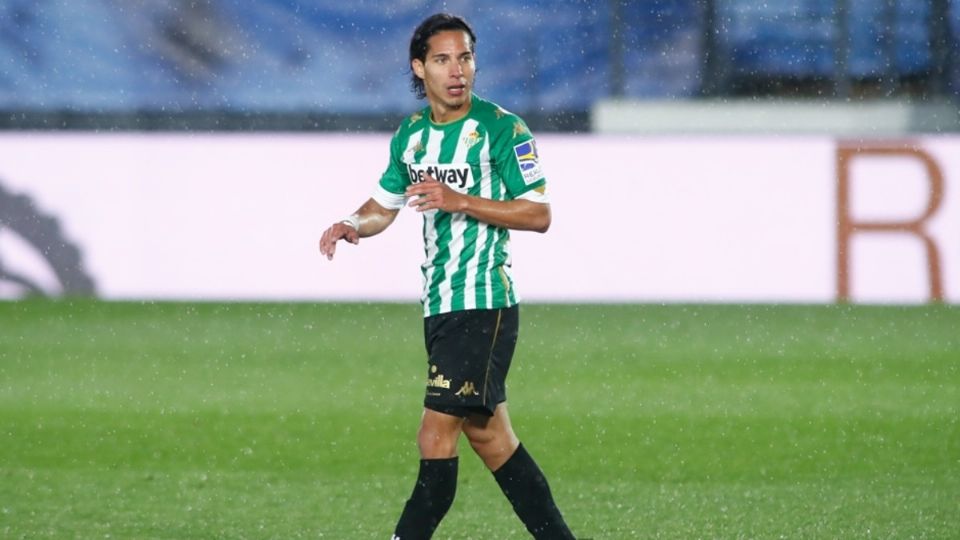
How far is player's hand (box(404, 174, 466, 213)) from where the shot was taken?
151 inches

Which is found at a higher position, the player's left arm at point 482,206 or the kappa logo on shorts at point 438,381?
the player's left arm at point 482,206

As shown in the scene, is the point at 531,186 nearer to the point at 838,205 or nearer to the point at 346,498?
the point at 346,498

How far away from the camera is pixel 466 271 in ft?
13.3

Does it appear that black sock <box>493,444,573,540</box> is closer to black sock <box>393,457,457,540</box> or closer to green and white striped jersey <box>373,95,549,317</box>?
black sock <box>393,457,457,540</box>

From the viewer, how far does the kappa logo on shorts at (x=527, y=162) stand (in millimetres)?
4020

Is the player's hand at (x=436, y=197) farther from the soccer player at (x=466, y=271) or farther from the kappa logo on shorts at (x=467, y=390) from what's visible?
the kappa logo on shorts at (x=467, y=390)

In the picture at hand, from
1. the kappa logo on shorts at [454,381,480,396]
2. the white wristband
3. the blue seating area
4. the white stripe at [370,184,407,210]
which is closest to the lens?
the kappa logo on shorts at [454,381,480,396]

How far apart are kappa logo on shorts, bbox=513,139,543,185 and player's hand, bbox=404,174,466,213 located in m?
0.22

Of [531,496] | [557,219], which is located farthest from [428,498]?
[557,219]

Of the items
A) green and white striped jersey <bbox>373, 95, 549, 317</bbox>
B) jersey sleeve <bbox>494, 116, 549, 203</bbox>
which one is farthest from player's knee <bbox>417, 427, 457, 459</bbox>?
jersey sleeve <bbox>494, 116, 549, 203</bbox>

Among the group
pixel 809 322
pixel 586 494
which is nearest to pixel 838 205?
pixel 809 322

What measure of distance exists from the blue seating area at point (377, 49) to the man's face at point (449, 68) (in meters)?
9.28

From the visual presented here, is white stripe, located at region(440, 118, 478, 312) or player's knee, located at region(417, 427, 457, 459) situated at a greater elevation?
white stripe, located at region(440, 118, 478, 312)

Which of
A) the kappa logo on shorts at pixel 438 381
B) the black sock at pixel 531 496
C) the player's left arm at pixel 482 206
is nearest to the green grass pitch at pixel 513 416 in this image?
the black sock at pixel 531 496
